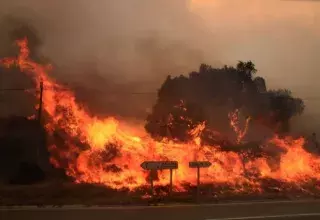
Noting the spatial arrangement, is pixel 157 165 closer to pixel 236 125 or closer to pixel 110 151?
pixel 110 151

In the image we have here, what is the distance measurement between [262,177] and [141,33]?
24.7 ft

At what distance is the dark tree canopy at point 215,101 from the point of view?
49.5ft

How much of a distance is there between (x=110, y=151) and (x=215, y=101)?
4.73 metres

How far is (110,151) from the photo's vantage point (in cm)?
1438

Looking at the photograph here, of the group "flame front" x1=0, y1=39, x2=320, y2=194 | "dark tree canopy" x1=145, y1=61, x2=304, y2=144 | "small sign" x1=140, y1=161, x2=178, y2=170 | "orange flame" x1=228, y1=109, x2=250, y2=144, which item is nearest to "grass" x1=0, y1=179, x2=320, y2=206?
"flame front" x1=0, y1=39, x2=320, y2=194

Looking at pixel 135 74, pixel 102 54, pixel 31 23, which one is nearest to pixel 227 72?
pixel 135 74

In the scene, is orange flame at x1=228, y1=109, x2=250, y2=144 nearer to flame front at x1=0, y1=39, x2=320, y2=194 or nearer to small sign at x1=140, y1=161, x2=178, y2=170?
flame front at x1=0, y1=39, x2=320, y2=194

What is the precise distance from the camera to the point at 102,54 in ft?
48.2

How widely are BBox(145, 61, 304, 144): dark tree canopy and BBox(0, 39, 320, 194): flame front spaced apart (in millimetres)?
560

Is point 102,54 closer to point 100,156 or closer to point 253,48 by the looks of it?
point 100,156

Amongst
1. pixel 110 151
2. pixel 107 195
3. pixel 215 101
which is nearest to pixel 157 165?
pixel 107 195

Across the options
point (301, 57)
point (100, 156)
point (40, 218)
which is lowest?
point (40, 218)

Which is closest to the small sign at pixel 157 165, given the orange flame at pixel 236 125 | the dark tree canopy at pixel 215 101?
the dark tree canopy at pixel 215 101

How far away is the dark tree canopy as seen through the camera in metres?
15.1
